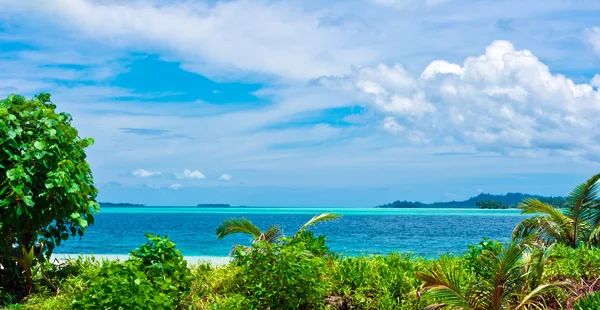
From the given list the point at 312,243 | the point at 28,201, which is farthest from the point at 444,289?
the point at 28,201

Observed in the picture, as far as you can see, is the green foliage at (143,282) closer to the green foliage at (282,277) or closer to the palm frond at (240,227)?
the green foliage at (282,277)

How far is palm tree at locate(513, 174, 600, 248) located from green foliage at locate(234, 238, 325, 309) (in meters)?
5.93

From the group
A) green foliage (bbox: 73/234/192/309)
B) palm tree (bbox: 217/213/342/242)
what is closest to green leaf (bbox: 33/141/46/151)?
green foliage (bbox: 73/234/192/309)

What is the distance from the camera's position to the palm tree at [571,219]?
1105cm

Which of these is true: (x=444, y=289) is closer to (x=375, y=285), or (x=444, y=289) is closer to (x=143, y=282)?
(x=375, y=285)

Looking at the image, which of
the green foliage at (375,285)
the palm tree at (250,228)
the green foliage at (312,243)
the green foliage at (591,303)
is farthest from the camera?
the palm tree at (250,228)

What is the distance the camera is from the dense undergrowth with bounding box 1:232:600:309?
20.6 feet

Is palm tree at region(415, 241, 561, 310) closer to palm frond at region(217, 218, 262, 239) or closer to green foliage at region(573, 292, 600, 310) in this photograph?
green foliage at region(573, 292, 600, 310)

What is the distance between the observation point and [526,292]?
6973 mm

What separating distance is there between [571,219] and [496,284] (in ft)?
20.2

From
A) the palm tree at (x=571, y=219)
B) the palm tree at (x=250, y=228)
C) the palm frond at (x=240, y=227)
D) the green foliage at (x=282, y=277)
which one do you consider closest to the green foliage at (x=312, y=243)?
the palm tree at (x=250, y=228)

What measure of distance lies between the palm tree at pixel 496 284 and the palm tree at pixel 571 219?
4.38 meters

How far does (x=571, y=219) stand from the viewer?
Result: 1141cm

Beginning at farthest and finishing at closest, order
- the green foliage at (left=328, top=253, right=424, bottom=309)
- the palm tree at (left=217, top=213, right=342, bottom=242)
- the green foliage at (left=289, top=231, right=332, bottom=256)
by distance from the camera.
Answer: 1. the palm tree at (left=217, top=213, right=342, bottom=242)
2. the green foliage at (left=289, top=231, right=332, bottom=256)
3. the green foliage at (left=328, top=253, right=424, bottom=309)
